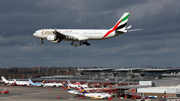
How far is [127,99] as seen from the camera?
262 ft

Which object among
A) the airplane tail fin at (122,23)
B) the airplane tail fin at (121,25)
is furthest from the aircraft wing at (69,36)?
the airplane tail fin at (122,23)

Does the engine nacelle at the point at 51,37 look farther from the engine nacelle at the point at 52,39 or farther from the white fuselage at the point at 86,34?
the white fuselage at the point at 86,34

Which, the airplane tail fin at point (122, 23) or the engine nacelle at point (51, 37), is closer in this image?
the airplane tail fin at point (122, 23)

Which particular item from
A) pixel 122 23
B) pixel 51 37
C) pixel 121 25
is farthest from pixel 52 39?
pixel 122 23

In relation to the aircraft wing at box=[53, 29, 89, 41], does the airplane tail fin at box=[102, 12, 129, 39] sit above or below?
above

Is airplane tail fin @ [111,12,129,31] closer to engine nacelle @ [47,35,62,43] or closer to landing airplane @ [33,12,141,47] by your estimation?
landing airplane @ [33,12,141,47]

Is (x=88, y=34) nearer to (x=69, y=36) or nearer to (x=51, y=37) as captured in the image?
(x=69, y=36)

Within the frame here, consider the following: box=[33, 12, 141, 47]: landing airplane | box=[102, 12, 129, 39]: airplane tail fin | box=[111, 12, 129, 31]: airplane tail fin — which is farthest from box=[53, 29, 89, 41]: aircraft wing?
box=[111, 12, 129, 31]: airplane tail fin

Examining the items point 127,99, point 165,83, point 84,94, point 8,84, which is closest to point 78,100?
point 84,94

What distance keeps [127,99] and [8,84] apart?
8793 cm

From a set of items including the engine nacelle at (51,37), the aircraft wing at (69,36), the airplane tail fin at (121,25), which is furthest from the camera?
the engine nacelle at (51,37)

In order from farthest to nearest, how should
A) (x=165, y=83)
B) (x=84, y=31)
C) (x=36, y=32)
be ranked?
(x=165, y=83) < (x=36, y=32) < (x=84, y=31)

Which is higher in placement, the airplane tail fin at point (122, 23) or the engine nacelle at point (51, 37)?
the airplane tail fin at point (122, 23)

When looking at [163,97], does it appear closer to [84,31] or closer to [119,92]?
[119,92]
